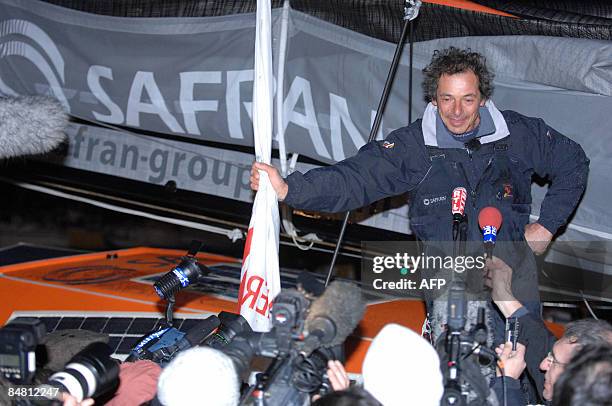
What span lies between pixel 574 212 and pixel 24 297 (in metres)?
3.05

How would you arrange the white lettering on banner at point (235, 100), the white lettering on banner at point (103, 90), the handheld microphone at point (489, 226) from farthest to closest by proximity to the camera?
the white lettering on banner at point (103, 90) → the white lettering on banner at point (235, 100) → the handheld microphone at point (489, 226)

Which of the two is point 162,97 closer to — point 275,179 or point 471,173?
point 275,179

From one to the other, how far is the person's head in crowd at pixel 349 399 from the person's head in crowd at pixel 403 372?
0.09 meters

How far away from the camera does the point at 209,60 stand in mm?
5324

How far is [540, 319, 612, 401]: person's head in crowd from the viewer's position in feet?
10.5

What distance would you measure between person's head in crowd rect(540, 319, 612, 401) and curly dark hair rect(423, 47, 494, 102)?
120cm

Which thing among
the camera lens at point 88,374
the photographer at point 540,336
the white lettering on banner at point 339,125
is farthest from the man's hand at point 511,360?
the white lettering on banner at point 339,125

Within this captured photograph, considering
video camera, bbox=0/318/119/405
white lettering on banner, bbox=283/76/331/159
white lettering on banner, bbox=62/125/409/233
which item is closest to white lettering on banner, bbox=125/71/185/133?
white lettering on banner, bbox=62/125/409/233

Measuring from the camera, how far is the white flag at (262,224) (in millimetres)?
4184

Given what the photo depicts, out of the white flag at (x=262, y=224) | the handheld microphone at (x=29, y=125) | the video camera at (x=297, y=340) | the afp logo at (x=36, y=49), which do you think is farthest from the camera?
the afp logo at (x=36, y=49)

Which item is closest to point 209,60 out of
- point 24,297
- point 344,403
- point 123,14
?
point 123,14

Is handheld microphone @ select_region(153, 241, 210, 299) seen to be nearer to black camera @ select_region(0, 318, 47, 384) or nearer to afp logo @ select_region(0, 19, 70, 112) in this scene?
black camera @ select_region(0, 318, 47, 384)

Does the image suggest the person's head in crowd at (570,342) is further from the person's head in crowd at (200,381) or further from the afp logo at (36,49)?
the afp logo at (36,49)

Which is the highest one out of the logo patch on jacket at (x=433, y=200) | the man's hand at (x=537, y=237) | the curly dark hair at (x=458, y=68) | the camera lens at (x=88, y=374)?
the curly dark hair at (x=458, y=68)
